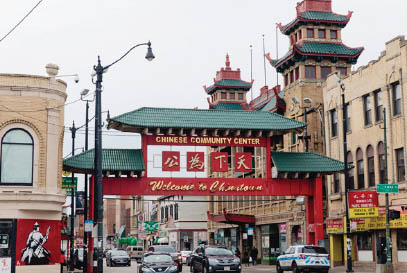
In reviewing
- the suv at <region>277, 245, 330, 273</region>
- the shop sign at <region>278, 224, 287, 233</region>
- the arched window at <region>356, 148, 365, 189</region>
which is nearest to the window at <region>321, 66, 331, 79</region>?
the arched window at <region>356, 148, 365, 189</region>

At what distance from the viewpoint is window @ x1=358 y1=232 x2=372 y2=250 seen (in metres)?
39.8

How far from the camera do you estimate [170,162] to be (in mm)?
34594

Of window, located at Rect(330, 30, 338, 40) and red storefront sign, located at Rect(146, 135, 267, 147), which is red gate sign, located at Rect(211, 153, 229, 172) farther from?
window, located at Rect(330, 30, 338, 40)

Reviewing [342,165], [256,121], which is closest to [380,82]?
[342,165]

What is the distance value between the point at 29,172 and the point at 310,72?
30.7m

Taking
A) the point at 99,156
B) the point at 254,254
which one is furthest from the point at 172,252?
the point at 99,156

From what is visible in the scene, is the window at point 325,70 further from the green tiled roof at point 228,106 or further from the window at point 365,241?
the green tiled roof at point 228,106

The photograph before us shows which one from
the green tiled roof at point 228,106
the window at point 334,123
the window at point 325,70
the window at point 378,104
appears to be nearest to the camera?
the window at point 378,104

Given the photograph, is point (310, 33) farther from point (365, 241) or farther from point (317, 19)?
point (365, 241)

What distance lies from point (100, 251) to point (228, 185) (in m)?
12.5

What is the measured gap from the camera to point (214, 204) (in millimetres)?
77562

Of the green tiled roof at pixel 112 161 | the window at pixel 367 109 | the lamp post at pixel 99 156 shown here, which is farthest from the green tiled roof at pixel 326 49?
the lamp post at pixel 99 156

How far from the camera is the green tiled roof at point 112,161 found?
33072 mm

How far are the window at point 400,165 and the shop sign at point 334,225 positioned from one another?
7240 mm
